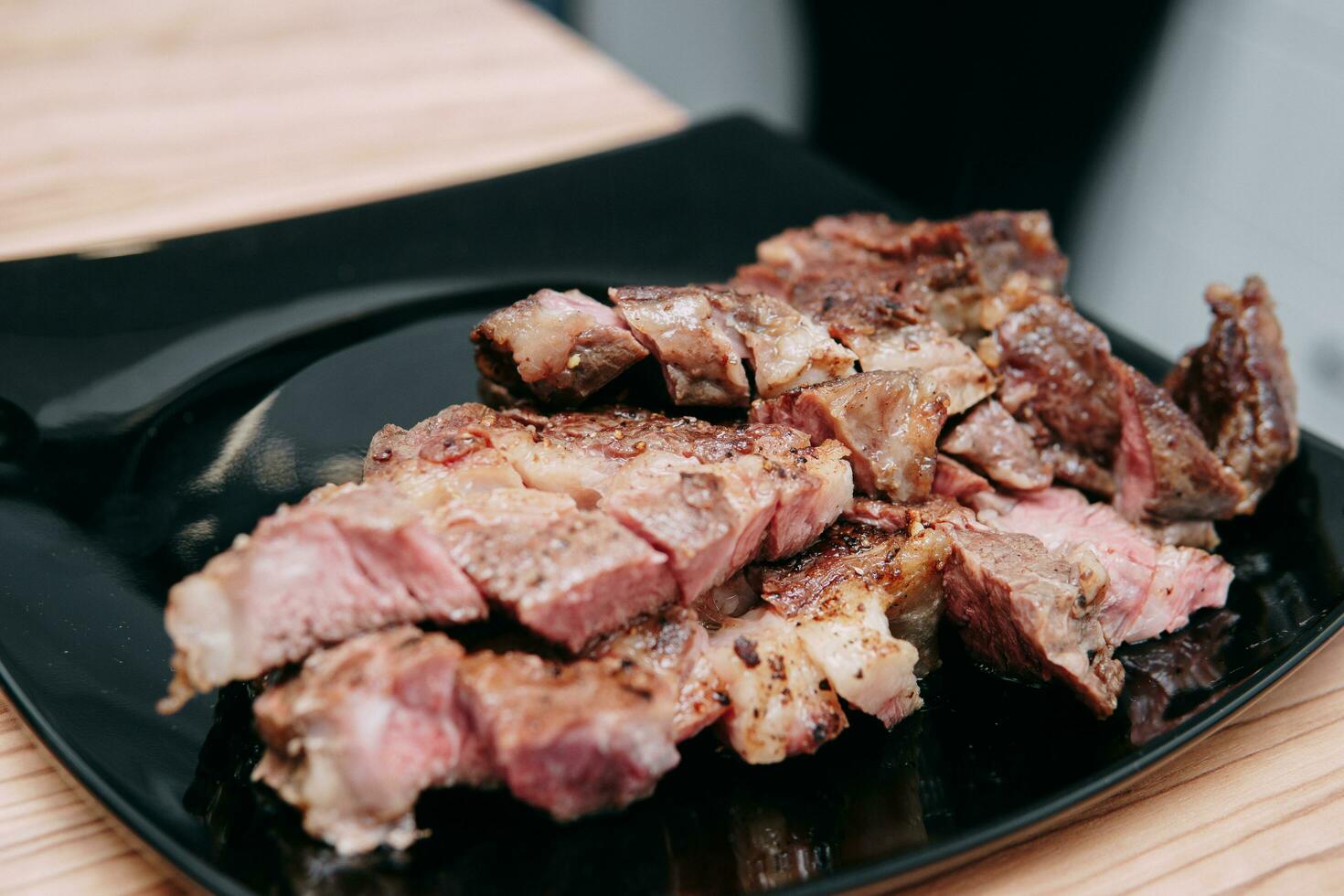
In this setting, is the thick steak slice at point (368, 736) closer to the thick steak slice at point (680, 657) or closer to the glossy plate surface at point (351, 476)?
the glossy plate surface at point (351, 476)

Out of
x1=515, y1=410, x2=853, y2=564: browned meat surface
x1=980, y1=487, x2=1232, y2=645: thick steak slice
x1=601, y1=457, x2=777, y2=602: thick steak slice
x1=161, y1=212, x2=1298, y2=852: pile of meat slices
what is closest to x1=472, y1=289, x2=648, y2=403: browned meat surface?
x1=161, y1=212, x2=1298, y2=852: pile of meat slices

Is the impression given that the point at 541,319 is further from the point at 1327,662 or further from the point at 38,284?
the point at 1327,662

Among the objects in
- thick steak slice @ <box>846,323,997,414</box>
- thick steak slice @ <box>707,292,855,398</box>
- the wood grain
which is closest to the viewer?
thick steak slice @ <box>707,292,855,398</box>

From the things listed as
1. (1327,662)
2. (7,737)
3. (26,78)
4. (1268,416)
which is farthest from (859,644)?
(26,78)

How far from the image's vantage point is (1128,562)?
8.37 ft

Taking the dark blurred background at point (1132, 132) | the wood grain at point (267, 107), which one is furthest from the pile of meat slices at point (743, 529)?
the dark blurred background at point (1132, 132)

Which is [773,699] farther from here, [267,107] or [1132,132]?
[1132,132]

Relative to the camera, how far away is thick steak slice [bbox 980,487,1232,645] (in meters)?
2.53

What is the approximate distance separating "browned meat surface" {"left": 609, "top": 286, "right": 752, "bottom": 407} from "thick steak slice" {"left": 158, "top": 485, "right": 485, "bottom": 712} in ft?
2.58

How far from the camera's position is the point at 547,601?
196 cm

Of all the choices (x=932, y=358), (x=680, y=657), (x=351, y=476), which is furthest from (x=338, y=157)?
(x=680, y=657)

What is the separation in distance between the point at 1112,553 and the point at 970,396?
502 millimetres

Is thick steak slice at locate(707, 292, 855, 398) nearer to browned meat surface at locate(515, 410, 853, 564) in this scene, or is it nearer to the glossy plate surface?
browned meat surface at locate(515, 410, 853, 564)

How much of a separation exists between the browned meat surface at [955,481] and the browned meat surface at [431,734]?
41.6 inches
